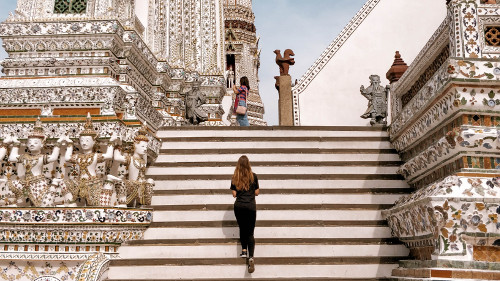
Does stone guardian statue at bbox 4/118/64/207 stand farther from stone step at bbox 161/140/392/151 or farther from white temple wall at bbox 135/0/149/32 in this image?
white temple wall at bbox 135/0/149/32

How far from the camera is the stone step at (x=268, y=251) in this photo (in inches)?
216

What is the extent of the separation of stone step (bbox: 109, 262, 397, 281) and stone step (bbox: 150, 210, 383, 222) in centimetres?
76

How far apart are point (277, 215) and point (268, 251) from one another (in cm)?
69

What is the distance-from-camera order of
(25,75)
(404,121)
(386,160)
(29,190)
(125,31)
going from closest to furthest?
(29,190) < (404,121) < (386,160) < (25,75) < (125,31)

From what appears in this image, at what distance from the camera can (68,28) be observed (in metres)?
8.19

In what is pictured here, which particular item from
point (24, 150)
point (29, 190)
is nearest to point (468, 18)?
point (29, 190)

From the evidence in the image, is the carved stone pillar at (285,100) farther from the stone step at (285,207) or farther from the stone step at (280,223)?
the stone step at (280,223)

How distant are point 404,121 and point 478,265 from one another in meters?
2.79

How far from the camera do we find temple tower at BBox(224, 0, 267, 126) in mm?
27766

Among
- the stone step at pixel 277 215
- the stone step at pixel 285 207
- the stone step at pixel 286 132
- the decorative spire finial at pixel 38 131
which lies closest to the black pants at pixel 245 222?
the stone step at pixel 277 215

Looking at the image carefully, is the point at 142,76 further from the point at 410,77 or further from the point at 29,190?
the point at 410,77

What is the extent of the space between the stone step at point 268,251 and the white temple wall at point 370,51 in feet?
20.6

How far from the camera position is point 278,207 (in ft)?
20.4

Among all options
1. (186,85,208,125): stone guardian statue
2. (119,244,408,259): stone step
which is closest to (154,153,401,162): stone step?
(119,244,408,259): stone step
